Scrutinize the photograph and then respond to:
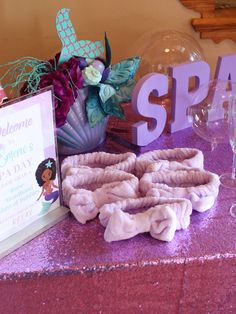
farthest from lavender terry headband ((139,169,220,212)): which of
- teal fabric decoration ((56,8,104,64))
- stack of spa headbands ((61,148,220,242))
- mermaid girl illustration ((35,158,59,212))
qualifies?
teal fabric decoration ((56,8,104,64))

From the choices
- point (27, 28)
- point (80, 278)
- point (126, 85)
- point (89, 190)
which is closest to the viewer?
point (80, 278)

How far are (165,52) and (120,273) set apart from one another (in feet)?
2.11

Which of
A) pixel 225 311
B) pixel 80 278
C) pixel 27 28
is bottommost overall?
pixel 225 311

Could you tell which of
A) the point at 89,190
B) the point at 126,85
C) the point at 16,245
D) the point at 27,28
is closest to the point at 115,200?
the point at 89,190

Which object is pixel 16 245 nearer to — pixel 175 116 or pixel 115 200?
pixel 115 200

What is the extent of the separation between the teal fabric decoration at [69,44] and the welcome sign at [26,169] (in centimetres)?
23

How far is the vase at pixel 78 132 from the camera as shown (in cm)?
96

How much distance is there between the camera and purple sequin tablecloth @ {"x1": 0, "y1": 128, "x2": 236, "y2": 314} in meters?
0.70

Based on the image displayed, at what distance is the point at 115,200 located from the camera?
80 cm

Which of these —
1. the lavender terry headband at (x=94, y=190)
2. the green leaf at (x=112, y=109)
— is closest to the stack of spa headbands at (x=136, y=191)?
the lavender terry headband at (x=94, y=190)

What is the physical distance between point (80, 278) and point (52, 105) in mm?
274

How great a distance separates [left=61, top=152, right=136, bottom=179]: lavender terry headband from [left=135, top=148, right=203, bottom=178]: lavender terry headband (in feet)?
0.06

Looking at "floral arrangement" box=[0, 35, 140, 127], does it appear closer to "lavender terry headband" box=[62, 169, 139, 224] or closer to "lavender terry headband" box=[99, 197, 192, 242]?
"lavender terry headband" box=[62, 169, 139, 224]

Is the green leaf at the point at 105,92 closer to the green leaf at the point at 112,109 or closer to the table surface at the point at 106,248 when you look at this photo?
the green leaf at the point at 112,109
